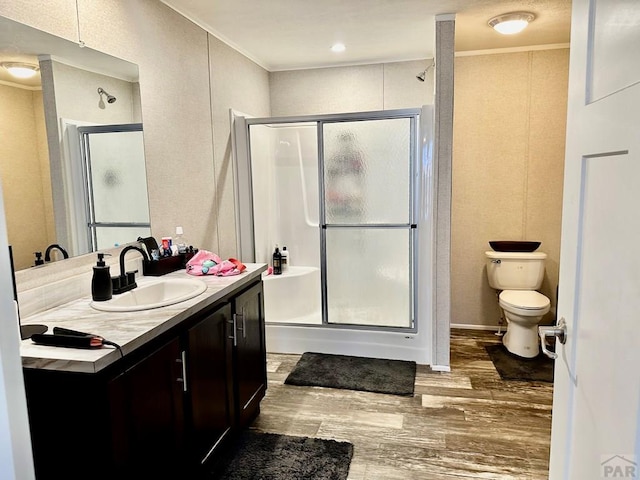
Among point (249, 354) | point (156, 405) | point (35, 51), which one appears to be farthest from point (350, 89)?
point (156, 405)

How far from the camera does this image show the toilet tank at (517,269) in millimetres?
3645

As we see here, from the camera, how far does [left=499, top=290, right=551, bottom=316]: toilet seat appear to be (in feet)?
10.8

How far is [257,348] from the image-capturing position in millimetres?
2568

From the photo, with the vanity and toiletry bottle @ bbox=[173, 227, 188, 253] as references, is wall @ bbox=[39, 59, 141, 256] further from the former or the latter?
toiletry bottle @ bbox=[173, 227, 188, 253]

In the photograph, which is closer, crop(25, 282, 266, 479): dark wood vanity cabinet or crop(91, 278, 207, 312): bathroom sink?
crop(25, 282, 266, 479): dark wood vanity cabinet

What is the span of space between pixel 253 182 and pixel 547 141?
250 cm

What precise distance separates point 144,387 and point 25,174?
37.8 inches

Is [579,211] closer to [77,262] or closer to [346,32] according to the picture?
[77,262]

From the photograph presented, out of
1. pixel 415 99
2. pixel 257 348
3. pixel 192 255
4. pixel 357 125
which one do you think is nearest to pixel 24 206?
pixel 192 255

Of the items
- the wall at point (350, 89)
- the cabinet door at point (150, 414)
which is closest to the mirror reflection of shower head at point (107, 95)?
the cabinet door at point (150, 414)

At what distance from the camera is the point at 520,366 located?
10.8 ft

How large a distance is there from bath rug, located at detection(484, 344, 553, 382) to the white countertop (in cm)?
217

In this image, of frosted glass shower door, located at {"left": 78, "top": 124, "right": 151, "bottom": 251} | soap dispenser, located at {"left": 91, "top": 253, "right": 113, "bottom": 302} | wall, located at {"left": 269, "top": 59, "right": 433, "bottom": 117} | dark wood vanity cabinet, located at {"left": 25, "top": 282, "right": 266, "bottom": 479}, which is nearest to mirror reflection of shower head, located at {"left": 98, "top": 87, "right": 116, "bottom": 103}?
frosted glass shower door, located at {"left": 78, "top": 124, "right": 151, "bottom": 251}

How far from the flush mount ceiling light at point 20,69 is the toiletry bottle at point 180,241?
114cm
